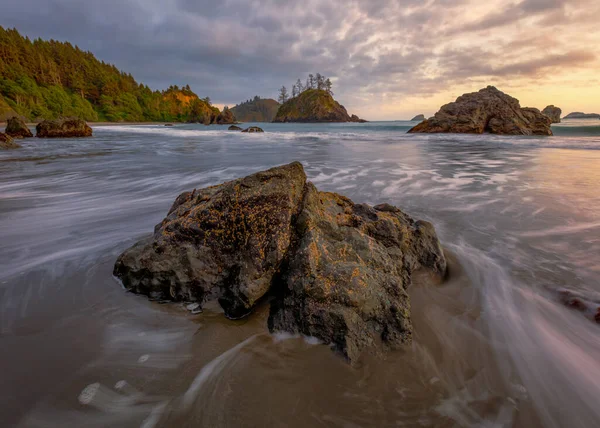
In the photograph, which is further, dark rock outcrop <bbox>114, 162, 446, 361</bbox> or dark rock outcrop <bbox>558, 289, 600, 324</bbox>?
dark rock outcrop <bbox>558, 289, 600, 324</bbox>

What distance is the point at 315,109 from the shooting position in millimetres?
103625

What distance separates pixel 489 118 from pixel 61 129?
39783 millimetres

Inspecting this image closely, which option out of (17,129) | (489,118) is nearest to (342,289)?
(17,129)

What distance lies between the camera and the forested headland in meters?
49.7

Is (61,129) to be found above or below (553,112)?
below

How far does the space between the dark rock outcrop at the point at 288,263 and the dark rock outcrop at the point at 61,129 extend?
2576 cm

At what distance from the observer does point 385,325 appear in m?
1.95

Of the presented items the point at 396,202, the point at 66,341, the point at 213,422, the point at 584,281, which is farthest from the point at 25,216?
the point at 584,281

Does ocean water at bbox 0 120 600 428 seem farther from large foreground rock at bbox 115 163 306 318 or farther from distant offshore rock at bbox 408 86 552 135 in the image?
distant offshore rock at bbox 408 86 552 135

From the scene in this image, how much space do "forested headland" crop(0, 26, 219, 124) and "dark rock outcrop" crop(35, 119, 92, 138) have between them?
26040mm

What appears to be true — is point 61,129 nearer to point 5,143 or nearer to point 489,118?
point 5,143

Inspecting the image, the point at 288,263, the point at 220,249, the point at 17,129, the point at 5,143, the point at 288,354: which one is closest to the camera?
the point at 288,354

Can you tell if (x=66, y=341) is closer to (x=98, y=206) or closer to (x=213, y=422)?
(x=213, y=422)

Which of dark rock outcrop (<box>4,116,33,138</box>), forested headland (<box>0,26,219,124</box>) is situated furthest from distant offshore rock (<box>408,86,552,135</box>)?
forested headland (<box>0,26,219,124</box>)
